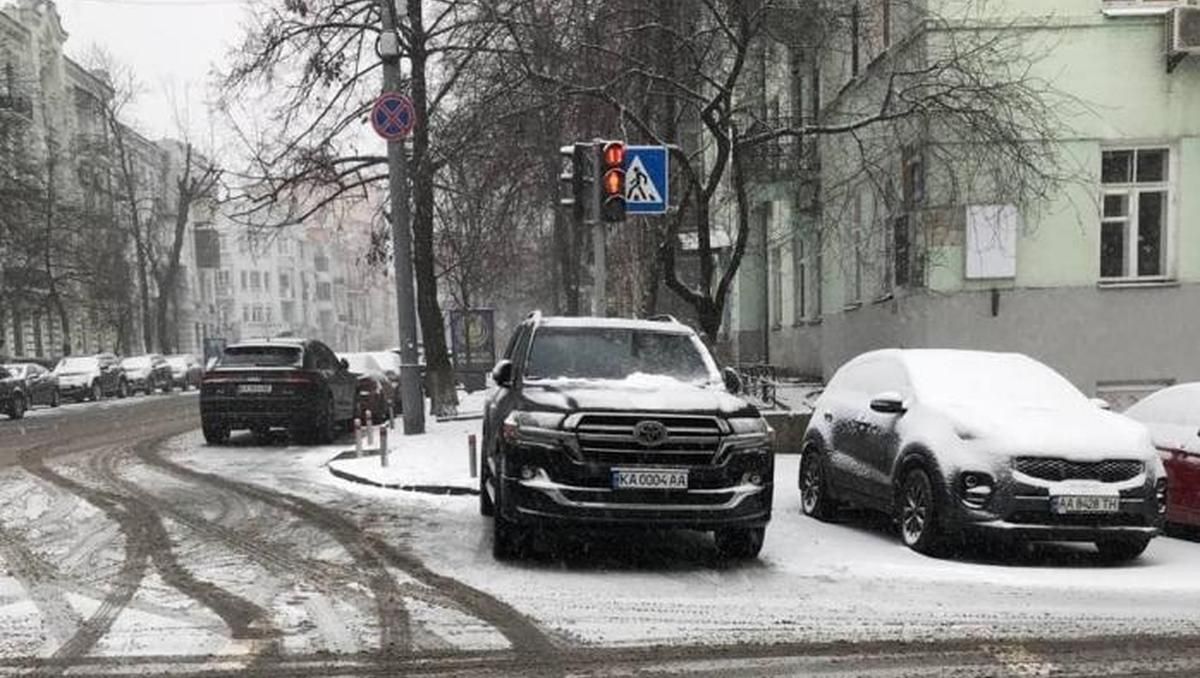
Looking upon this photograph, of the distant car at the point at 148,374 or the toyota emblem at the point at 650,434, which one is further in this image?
the distant car at the point at 148,374

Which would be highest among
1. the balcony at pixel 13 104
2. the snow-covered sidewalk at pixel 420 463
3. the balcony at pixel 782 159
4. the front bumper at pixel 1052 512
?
the balcony at pixel 13 104

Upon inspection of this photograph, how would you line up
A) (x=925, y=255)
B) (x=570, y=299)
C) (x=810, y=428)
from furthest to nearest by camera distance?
(x=570, y=299)
(x=925, y=255)
(x=810, y=428)

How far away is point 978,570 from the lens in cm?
773

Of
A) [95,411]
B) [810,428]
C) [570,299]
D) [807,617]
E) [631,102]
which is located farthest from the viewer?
[95,411]

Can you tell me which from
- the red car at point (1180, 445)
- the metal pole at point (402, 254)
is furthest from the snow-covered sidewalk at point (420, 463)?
the red car at point (1180, 445)

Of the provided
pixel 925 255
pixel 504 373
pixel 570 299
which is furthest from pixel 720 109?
pixel 570 299

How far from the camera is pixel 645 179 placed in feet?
37.6

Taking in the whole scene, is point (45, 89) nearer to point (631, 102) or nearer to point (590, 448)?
point (631, 102)

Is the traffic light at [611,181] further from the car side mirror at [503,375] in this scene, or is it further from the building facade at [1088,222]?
the building facade at [1088,222]

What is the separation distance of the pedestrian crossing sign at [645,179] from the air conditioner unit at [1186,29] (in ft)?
30.2

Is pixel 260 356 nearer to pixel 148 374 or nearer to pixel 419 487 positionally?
pixel 419 487

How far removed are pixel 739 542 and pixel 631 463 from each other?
1.22m

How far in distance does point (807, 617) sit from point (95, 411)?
29.4 meters

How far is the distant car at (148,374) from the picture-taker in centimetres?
4381
